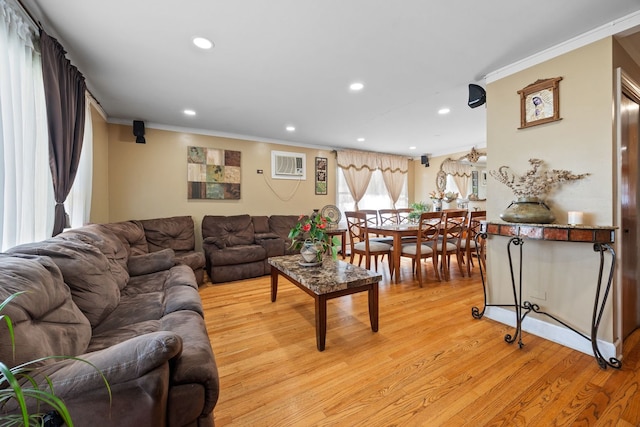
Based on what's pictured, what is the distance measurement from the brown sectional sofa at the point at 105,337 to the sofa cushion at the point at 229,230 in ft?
6.18

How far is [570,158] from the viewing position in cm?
192

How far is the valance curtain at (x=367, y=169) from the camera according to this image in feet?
18.6

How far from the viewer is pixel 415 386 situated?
1523mm

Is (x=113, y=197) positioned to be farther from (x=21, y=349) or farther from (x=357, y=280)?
(x=357, y=280)

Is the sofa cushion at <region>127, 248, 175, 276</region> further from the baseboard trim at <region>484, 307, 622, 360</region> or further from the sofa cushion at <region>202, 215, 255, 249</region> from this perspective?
the baseboard trim at <region>484, 307, 622, 360</region>

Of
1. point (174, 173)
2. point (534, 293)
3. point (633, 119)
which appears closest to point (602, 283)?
point (534, 293)

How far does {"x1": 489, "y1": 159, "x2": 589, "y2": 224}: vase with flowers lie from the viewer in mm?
1925

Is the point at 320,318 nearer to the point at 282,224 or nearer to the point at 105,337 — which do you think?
the point at 105,337

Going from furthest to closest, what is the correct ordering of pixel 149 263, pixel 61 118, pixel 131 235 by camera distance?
pixel 131 235
pixel 149 263
pixel 61 118

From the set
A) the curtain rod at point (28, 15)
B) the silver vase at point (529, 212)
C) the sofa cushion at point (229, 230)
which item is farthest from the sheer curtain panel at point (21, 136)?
the silver vase at point (529, 212)

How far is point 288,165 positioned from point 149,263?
309 cm

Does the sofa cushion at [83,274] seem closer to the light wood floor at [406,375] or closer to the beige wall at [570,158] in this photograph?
the light wood floor at [406,375]

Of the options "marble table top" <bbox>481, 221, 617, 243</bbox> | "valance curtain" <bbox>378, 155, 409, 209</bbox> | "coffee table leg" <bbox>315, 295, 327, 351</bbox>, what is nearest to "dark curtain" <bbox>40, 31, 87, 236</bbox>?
"coffee table leg" <bbox>315, 295, 327, 351</bbox>

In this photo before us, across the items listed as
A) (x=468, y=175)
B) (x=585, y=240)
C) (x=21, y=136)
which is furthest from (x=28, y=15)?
(x=468, y=175)
